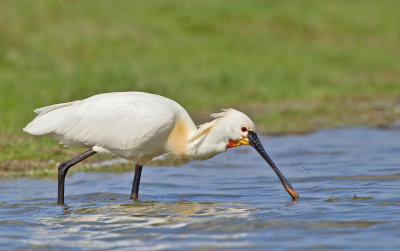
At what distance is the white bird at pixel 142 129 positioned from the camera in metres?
7.44

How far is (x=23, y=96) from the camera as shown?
42.8 ft

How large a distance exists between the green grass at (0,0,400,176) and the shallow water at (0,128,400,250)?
1.73 m

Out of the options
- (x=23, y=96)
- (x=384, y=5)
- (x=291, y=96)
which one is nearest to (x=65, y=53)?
(x=23, y=96)

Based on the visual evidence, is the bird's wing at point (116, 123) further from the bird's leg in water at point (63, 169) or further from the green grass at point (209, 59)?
the green grass at point (209, 59)

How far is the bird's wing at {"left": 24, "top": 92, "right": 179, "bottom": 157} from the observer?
7414 millimetres

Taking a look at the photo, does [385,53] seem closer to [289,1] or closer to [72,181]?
[289,1]

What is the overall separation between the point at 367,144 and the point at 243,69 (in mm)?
6199

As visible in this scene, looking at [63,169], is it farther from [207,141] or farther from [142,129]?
[207,141]

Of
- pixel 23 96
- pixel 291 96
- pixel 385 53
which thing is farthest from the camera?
pixel 385 53

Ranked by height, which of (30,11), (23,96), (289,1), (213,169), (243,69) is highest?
(289,1)

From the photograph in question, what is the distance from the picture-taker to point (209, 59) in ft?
59.3

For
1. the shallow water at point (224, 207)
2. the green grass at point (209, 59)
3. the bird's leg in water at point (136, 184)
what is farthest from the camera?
the green grass at point (209, 59)

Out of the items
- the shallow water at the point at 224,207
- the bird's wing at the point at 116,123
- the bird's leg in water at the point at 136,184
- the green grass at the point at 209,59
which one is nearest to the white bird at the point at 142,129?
the bird's wing at the point at 116,123

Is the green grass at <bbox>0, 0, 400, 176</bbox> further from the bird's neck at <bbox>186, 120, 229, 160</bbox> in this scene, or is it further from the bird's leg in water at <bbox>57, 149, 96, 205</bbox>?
the bird's neck at <bbox>186, 120, 229, 160</bbox>
